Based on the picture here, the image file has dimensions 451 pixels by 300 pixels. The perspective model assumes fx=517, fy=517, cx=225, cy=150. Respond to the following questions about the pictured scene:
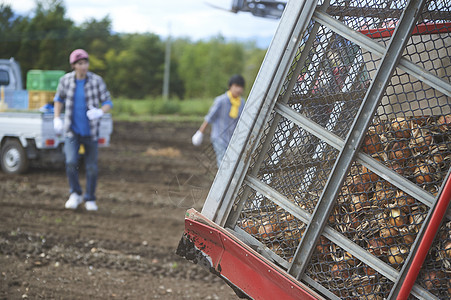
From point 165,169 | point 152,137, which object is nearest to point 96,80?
point 165,169

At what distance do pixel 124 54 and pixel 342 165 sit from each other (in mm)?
33924

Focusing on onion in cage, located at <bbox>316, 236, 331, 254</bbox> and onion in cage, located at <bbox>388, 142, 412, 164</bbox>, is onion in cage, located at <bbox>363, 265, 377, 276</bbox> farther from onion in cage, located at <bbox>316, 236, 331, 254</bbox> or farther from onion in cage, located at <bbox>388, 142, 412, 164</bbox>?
onion in cage, located at <bbox>388, 142, 412, 164</bbox>

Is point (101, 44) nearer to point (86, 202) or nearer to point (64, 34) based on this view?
point (64, 34)

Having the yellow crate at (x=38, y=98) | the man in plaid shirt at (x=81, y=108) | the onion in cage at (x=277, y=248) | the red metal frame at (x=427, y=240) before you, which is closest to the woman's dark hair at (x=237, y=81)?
the man in plaid shirt at (x=81, y=108)

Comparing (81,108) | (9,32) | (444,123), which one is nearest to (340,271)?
(444,123)

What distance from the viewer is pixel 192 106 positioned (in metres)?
30.8

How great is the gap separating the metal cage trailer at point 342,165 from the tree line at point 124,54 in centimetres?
1214

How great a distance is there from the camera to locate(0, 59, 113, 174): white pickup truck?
867cm

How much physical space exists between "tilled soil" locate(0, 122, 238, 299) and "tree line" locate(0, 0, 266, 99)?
21.6 feet

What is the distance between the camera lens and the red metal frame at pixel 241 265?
2.27 meters

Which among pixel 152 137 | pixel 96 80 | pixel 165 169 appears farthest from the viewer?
pixel 152 137

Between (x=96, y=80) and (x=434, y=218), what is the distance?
551 cm

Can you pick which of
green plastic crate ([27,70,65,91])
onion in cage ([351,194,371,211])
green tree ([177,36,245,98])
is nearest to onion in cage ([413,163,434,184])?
onion in cage ([351,194,371,211])

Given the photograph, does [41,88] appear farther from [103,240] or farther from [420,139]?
[420,139]
